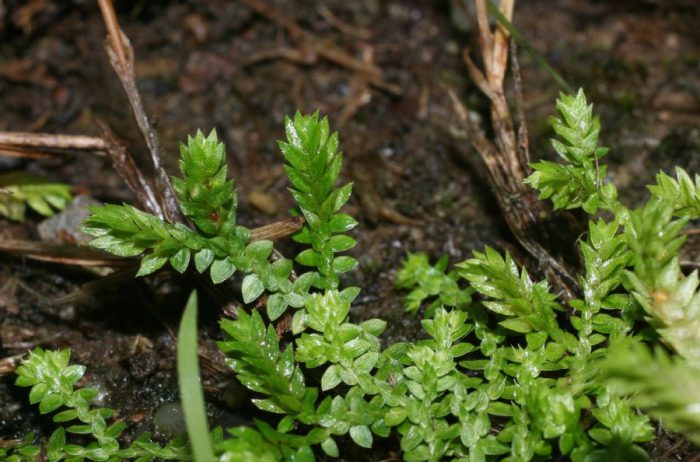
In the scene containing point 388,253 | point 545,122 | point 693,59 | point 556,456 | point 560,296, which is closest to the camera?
point 556,456

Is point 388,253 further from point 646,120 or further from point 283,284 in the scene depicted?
point 646,120

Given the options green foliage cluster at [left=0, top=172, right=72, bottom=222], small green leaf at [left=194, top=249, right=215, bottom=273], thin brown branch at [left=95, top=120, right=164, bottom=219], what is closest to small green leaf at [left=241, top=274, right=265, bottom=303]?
small green leaf at [left=194, top=249, right=215, bottom=273]

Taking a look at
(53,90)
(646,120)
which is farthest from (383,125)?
(53,90)

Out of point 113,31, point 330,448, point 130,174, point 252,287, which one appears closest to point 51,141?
point 130,174

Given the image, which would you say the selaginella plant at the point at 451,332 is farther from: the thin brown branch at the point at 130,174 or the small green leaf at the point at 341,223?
the thin brown branch at the point at 130,174

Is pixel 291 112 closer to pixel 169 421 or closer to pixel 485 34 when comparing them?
pixel 485 34

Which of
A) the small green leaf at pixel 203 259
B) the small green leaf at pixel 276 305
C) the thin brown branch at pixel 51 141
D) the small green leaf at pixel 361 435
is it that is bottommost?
the small green leaf at pixel 361 435

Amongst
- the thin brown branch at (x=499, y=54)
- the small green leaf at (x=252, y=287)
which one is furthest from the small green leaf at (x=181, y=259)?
the thin brown branch at (x=499, y=54)
